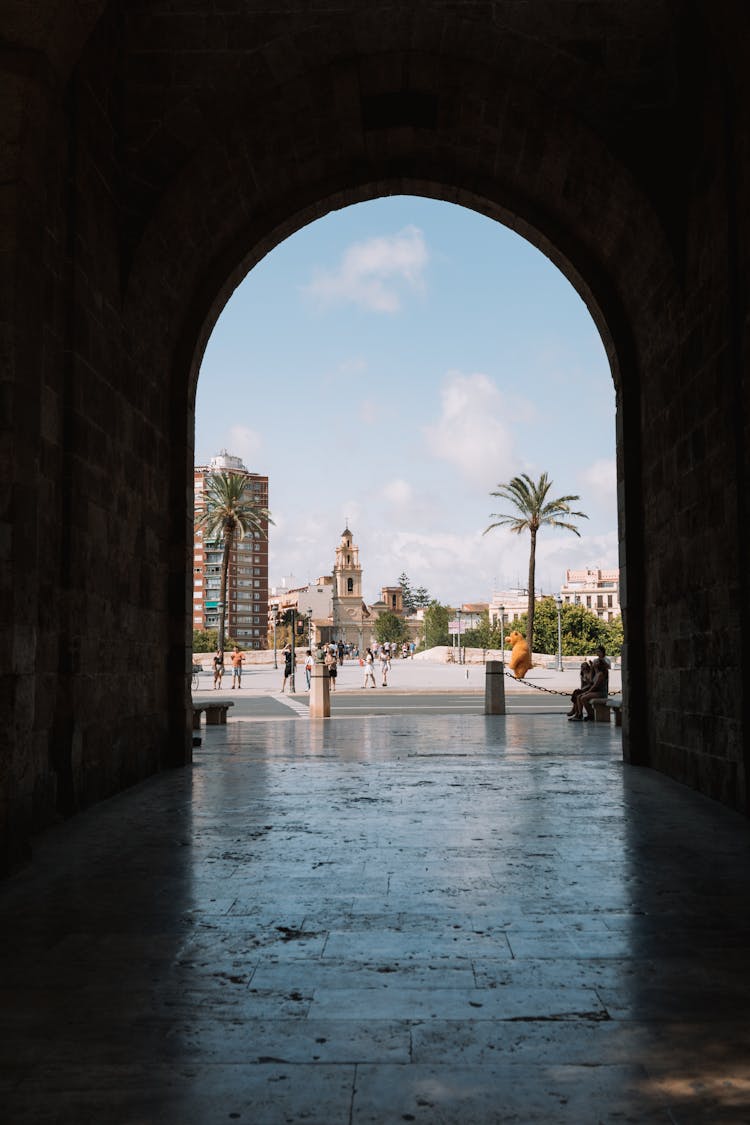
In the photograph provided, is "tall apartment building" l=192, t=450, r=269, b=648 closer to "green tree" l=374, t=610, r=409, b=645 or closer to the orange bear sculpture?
"green tree" l=374, t=610, r=409, b=645

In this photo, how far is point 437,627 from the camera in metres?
148

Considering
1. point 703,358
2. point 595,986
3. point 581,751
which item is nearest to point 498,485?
point 581,751

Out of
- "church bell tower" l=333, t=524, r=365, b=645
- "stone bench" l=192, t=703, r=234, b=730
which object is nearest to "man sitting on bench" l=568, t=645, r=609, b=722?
"stone bench" l=192, t=703, r=234, b=730

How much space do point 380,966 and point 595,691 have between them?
14166 millimetres

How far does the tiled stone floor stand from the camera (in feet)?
9.53

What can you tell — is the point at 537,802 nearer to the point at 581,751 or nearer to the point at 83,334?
the point at 581,751

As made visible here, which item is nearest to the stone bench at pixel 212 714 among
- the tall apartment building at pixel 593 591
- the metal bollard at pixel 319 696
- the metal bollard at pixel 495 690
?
the metal bollard at pixel 319 696

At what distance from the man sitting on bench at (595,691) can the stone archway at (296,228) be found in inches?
265

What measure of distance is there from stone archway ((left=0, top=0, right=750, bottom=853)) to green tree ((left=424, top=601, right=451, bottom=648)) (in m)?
133

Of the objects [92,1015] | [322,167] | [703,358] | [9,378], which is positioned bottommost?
[92,1015]

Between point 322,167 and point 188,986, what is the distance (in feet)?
32.0

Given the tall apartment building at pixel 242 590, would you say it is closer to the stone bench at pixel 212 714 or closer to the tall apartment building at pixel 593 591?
the tall apartment building at pixel 593 591

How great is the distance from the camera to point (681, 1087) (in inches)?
115

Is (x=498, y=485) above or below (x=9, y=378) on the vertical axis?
above
